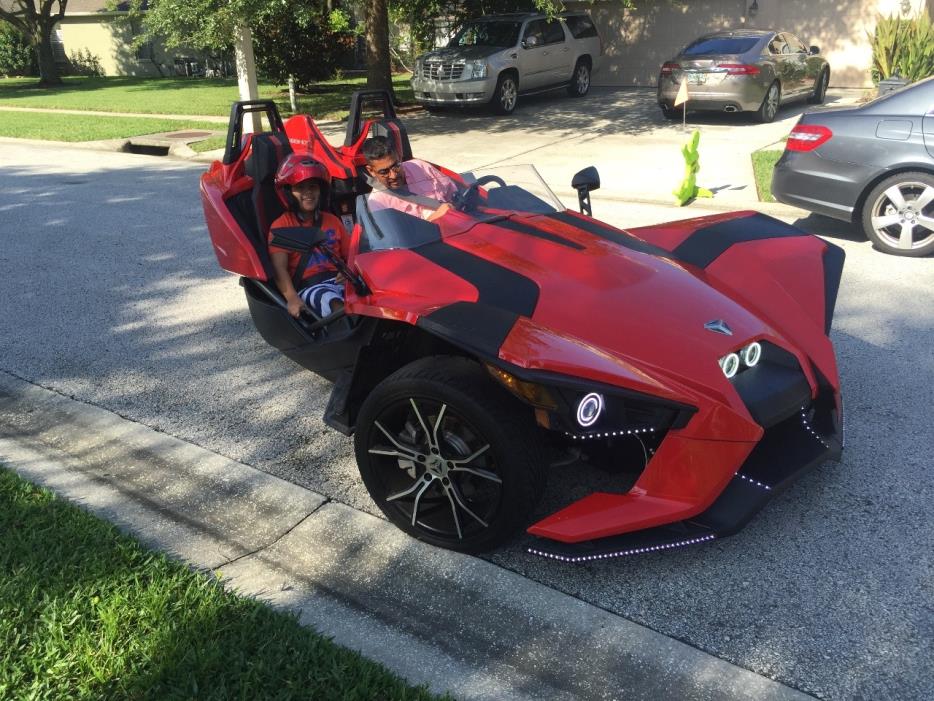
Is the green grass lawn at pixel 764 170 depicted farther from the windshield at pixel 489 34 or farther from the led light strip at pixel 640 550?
the windshield at pixel 489 34

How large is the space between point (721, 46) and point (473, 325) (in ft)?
44.1

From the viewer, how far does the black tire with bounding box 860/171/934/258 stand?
6.64m

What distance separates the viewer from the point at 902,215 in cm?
677

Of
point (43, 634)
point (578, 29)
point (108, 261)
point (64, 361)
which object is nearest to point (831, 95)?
point (578, 29)

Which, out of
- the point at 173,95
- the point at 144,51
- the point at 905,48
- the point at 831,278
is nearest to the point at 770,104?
the point at 905,48

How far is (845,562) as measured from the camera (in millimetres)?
3012

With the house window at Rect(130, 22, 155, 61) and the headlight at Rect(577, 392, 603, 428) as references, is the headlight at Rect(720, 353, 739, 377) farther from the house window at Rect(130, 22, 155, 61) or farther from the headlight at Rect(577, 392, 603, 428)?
the house window at Rect(130, 22, 155, 61)

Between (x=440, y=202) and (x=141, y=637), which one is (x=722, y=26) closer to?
(x=440, y=202)

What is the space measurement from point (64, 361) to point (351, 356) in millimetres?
2534

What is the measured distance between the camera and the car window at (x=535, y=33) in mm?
17312

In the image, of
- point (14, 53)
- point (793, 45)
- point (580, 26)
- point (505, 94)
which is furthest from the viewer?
point (14, 53)

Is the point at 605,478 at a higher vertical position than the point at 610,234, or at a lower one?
lower

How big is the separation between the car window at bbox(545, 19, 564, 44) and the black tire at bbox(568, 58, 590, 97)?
3.37 ft

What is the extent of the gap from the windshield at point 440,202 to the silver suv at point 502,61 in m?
12.5
